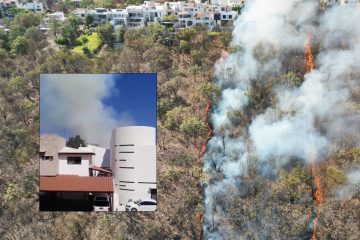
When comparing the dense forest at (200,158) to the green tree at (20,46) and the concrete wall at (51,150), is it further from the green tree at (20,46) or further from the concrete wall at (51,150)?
the concrete wall at (51,150)

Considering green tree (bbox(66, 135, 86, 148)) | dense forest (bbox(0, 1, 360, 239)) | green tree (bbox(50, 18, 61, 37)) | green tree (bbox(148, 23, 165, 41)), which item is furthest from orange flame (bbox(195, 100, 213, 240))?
green tree (bbox(50, 18, 61, 37))

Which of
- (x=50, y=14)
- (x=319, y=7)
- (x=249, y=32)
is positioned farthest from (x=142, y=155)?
(x=50, y=14)

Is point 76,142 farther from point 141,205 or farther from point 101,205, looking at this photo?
point 141,205

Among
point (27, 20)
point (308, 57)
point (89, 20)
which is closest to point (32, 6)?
point (27, 20)

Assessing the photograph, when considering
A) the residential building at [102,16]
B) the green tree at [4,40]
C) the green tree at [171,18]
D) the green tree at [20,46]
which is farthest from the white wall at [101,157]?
the residential building at [102,16]

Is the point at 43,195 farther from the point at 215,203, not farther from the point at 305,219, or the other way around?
the point at 305,219
